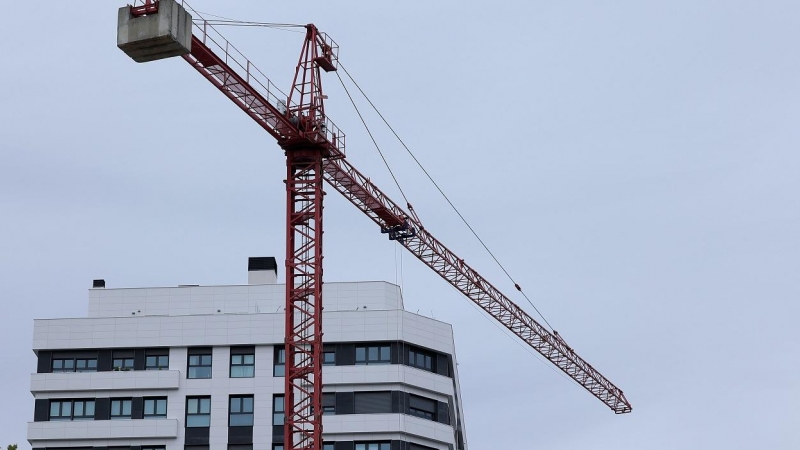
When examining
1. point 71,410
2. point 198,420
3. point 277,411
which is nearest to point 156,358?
point 198,420

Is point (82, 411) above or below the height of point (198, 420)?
above

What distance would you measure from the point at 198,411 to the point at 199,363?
3361 mm

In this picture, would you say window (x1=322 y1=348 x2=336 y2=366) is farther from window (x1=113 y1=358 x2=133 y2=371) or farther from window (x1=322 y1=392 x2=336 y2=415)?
window (x1=113 y1=358 x2=133 y2=371)

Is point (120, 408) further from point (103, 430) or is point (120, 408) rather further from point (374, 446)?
point (374, 446)

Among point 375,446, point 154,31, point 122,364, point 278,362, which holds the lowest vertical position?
point 375,446

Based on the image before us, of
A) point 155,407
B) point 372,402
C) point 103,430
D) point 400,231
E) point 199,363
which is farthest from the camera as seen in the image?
point 400,231

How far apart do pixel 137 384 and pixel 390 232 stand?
21391 millimetres

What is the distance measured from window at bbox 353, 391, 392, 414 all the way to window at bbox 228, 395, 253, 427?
23.5 feet

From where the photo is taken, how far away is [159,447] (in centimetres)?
10794

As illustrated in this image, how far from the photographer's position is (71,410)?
10900 cm

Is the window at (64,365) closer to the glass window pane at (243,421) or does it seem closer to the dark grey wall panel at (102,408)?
the dark grey wall panel at (102,408)

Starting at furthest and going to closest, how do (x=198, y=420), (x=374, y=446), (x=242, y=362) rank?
(x=242, y=362) < (x=198, y=420) < (x=374, y=446)

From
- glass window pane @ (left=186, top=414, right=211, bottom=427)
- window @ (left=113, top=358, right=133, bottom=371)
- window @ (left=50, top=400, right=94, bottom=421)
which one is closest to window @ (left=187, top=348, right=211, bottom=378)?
glass window pane @ (left=186, top=414, right=211, bottom=427)

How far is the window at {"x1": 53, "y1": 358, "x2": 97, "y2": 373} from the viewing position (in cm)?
11044
